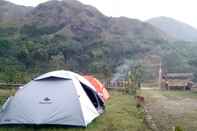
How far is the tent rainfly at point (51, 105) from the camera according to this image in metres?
8.02

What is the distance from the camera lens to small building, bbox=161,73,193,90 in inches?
724

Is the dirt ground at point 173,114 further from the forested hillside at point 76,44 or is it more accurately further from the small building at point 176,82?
the forested hillside at point 76,44

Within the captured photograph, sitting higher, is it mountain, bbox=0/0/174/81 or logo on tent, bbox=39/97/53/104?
mountain, bbox=0/0/174/81

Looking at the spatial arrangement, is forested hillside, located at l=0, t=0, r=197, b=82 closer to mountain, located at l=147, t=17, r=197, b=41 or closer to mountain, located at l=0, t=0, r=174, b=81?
mountain, located at l=0, t=0, r=174, b=81

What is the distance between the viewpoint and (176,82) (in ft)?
62.3

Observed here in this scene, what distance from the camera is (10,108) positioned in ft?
27.8

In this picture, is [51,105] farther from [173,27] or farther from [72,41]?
[173,27]

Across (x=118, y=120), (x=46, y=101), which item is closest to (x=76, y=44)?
(x=118, y=120)

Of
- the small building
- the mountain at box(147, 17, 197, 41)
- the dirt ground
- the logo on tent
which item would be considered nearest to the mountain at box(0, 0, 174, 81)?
the small building

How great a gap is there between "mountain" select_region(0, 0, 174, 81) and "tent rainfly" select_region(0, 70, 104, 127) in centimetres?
837

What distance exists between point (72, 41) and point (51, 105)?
2895cm

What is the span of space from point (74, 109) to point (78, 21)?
3916 centimetres

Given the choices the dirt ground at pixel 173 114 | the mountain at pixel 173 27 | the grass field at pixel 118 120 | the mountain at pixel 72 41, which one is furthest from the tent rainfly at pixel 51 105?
the mountain at pixel 173 27

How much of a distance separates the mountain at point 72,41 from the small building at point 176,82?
3375 millimetres
